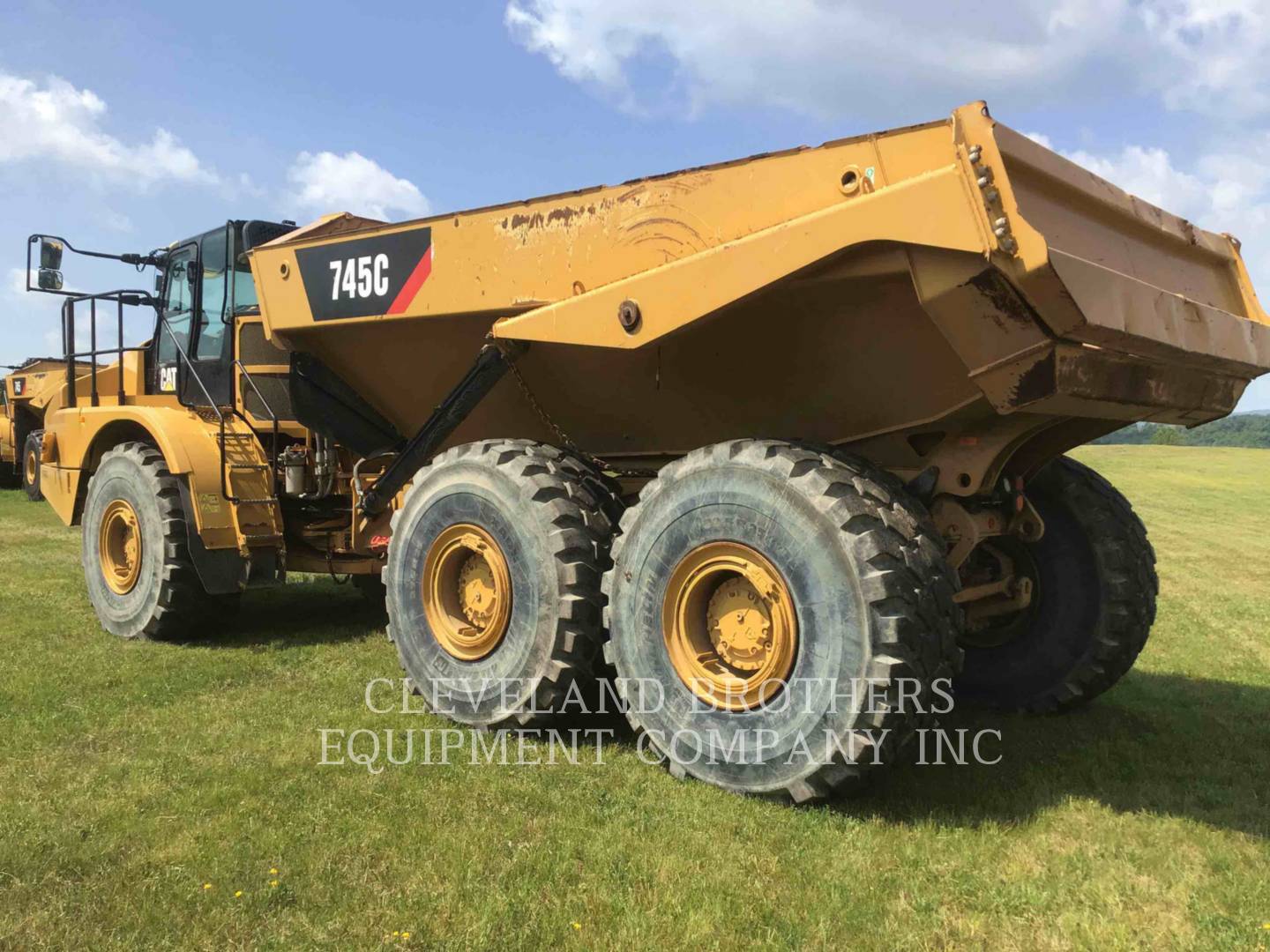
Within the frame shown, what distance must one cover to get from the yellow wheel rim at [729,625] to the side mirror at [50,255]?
4.91 meters

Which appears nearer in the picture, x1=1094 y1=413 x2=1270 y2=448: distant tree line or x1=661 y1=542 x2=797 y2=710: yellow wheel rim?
x1=661 y1=542 x2=797 y2=710: yellow wheel rim

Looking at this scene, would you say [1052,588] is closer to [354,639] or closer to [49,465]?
[354,639]

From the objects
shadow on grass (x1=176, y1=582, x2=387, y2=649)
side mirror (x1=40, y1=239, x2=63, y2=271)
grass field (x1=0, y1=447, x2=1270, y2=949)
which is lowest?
shadow on grass (x1=176, y1=582, x2=387, y2=649)

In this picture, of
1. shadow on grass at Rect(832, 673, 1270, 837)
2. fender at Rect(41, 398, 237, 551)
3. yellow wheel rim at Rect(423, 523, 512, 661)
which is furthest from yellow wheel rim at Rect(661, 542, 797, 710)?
fender at Rect(41, 398, 237, 551)

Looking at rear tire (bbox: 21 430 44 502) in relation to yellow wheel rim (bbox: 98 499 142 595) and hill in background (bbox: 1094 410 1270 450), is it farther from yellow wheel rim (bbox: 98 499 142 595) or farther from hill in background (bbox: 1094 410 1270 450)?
hill in background (bbox: 1094 410 1270 450)

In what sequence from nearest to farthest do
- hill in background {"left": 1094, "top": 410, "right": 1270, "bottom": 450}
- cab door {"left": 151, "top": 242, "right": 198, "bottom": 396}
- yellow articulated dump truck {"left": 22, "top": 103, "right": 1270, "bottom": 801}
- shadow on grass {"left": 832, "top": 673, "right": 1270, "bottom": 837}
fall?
yellow articulated dump truck {"left": 22, "top": 103, "right": 1270, "bottom": 801}
shadow on grass {"left": 832, "top": 673, "right": 1270, "bottom": 837}
cab door {"left": 151, "top": 242, "right": 198, "bottom": 396}
hill in background {"left": 1094, "top": 410, "right": 1270, "bottom": 450}

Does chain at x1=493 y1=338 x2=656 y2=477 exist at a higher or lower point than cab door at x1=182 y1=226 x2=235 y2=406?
lower

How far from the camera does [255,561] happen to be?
20.2ft

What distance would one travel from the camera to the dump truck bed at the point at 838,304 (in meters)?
3.29

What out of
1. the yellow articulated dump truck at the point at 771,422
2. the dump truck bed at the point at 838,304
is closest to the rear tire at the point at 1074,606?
the yellow articulated dump truck at the point at 771,422

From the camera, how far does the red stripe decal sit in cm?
498

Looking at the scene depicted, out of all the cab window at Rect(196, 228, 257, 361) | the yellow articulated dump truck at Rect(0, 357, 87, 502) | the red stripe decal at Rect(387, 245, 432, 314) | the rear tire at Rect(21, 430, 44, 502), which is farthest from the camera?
the yellow articulated dump truck at Rect(0, 357, 87, 502)

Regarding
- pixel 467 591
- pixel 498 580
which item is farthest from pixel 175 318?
pixel 498 580

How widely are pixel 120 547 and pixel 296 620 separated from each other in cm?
135
